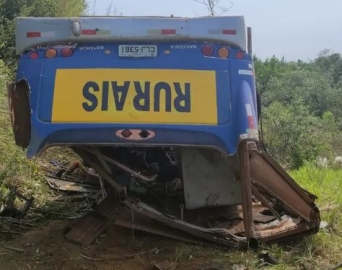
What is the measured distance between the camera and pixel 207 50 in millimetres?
4098

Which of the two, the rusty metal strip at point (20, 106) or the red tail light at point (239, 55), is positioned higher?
the red tail light at point (239, 55)

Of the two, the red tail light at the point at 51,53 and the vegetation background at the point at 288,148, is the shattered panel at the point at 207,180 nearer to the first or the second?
the vegetation background at the point at 288,148

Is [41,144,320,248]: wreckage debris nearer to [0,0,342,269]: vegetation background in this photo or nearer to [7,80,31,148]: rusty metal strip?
[0,0,342,269]: vegetation background

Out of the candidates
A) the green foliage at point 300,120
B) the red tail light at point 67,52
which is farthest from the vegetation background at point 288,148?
the red tail light at point 67,52

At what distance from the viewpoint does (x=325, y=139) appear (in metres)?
15.4

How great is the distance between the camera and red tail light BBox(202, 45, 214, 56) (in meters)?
4.09

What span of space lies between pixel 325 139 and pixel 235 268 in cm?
1206

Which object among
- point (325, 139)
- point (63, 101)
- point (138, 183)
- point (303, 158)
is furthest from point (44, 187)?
point (325, 139)

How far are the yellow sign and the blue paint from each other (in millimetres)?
A: 11

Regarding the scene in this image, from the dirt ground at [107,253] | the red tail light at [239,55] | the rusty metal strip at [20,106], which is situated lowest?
the dirt ground at [107,253]

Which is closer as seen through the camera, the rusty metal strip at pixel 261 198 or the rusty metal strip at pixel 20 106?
the rusty metal strip at pixel 20 106

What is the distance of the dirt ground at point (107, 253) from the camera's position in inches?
161

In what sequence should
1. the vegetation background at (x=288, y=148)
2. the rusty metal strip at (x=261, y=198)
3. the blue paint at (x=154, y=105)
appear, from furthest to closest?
1. the vegetation background at (x=288, y=148)
2. the rusty metal strip at (x=261, y=198)
3. the blue paint at (x=154, y=105)

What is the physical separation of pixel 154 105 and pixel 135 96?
163 millimetres
